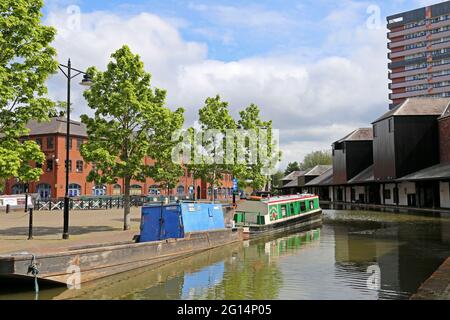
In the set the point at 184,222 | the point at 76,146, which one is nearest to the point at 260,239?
the point at 184,222

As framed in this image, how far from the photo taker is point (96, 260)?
12836 millimetres

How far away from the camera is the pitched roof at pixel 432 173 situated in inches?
1554

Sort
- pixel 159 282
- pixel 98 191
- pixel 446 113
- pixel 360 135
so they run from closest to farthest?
pixel 159 282
pixel 446 113
pixel 98 191
pixel 360 135

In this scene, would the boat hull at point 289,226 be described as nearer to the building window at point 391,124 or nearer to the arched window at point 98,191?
the building window at point 391,124

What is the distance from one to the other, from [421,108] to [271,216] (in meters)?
31.0

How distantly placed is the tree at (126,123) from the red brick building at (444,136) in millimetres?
33766

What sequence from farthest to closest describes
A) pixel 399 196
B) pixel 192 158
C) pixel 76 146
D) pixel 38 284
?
pixel 76 146
pixel 399 196
pixel 192 158
pixel 38 284

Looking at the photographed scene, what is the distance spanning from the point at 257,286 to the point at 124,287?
3.74m

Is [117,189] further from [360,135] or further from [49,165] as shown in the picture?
[360,135]

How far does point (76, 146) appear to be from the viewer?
6225 cm

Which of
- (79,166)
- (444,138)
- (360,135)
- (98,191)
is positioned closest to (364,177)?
(360,135)

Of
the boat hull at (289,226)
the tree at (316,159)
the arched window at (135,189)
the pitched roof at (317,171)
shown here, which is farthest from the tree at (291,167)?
the boat hull at (289,226)

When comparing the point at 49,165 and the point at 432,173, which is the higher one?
the point at 49,165

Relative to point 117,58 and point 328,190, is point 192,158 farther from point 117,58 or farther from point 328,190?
point 328,190
